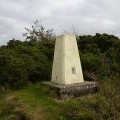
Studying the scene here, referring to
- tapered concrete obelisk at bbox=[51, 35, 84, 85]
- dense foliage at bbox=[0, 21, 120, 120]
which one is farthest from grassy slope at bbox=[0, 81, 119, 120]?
tapered concrete obelisk at bbox=[51, 35, 84, 85]

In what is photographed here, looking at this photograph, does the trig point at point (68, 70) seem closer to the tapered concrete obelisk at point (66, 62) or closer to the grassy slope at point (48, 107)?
the tapered concrete obelisk at point (66, 62)

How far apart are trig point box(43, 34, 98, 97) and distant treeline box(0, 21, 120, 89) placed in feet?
2.45

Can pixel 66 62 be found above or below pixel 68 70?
above

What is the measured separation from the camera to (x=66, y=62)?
645 inches

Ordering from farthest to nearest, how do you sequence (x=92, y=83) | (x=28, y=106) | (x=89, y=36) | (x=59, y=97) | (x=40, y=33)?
(x=40, y=33) → (x=89, y=36) → (x=92, y=83) → (x=59, y=97) → (x=28, y=106)

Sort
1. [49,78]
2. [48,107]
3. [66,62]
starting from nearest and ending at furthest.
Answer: [48,107], [66,62], [49,78]

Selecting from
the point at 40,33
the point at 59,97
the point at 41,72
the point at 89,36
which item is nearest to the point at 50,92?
the point at 59,97

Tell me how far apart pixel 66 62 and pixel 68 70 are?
0.44 m

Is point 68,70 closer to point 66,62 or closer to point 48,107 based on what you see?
point 66,62

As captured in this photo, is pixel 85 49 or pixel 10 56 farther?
pixel 85 49

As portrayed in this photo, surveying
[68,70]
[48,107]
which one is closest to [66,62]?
[68,70]

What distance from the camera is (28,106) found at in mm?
14391

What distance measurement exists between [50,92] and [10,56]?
4494mm

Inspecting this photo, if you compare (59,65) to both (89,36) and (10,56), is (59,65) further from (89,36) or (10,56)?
(89,36)
